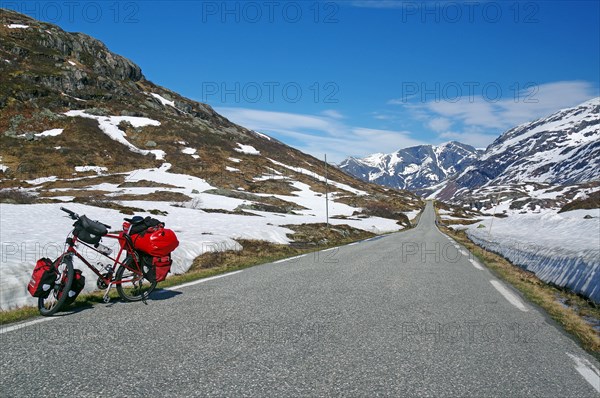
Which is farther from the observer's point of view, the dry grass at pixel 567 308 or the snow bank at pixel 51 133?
the snow bank at pixel 51 133

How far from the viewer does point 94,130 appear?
7831 cm

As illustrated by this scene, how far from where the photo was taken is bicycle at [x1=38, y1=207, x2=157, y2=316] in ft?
21.3

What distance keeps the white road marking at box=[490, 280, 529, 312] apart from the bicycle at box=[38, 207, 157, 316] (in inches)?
287

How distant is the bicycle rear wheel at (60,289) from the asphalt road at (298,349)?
25cm

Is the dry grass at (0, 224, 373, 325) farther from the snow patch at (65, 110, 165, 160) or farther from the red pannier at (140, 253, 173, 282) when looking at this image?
the snow patch at (65, 110, 165, 160)

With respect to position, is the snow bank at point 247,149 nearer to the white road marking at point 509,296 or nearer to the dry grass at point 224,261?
the dry grass at point 224,261

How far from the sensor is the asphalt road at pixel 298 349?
12.9 feet

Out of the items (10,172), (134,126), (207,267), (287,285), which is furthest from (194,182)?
(287,285)

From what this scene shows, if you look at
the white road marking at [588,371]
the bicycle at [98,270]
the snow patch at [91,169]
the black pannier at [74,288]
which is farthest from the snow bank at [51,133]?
the white road marking at [588,371]

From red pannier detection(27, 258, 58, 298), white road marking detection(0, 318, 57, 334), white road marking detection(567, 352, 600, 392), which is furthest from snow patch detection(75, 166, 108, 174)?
white road marking detection(567, 352, 600, 392)

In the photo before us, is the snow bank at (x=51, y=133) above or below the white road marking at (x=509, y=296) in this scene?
above

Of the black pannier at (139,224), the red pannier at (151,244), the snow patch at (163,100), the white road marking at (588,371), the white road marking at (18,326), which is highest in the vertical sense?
the snow patch at (163,100)

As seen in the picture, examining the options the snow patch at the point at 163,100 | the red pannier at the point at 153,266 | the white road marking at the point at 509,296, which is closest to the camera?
the red pannier at the point at 153,266

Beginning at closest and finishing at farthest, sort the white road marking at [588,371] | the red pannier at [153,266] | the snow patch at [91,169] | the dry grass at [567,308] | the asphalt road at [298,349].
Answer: the asphalt road at [298,349]
the white road marking at [588,371]
the dry grass at [567,308]
the red pannier at [153,266]
the snow patch at [91,169]
